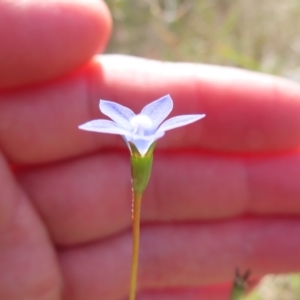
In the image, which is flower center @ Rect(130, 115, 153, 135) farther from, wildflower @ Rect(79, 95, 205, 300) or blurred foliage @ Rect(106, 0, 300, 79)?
blurred foliage @ Rect(106, 0, 300, 79)

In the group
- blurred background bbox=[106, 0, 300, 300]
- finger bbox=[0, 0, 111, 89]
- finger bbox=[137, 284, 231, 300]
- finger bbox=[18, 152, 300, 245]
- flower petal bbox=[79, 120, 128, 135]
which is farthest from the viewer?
blurred background bbox=[106, 0, 300, 300]

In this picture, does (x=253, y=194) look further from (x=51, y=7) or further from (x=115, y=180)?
(x=51, y=7)

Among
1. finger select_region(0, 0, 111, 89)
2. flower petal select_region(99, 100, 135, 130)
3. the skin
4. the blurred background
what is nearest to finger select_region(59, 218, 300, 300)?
the skin

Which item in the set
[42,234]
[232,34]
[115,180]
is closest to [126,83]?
[115,180]

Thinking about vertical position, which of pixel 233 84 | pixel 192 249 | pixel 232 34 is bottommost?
pixel 192 249

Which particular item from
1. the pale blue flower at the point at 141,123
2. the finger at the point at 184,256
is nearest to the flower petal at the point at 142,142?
the pale blue flower at the point at 141,123

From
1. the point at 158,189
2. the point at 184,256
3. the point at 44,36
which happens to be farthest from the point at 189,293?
the point at 44,36

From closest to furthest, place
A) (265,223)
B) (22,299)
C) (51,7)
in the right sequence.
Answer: (51,7), (22,299), (265,223)

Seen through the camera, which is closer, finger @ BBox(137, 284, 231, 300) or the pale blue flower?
the pale blue flower

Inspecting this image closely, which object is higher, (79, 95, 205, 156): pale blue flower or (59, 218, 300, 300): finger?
(59, 218, 300, 300): finger
